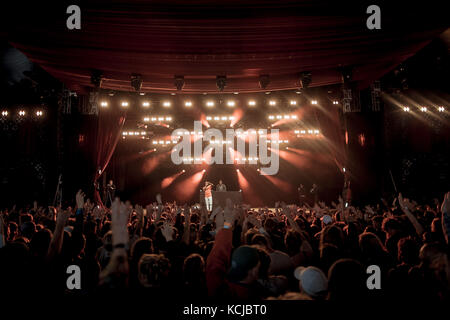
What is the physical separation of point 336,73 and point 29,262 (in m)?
6.03

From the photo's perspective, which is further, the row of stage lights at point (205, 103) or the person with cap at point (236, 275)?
→ the row of stage lights at point (205, 103)

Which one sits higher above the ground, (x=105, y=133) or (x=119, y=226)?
(x=105, y=133)

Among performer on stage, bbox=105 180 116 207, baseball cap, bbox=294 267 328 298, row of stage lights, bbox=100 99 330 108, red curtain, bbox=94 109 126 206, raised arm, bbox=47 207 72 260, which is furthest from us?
performer on stage, bbox=105 180 116 207

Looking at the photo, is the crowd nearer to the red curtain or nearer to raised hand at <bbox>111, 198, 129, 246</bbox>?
raised hand at <bbox>111, 198, 129, 246</bbox>

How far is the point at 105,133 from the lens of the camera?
30.5 ft

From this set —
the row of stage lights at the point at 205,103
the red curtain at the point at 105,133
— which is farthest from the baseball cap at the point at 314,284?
the red curtain at the point at 105,133

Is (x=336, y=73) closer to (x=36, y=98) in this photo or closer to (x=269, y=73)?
(x=269, y=73)

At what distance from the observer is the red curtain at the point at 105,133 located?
30.2ft

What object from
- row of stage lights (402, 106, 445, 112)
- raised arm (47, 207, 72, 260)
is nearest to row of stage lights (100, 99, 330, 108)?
row of stage lights (402, 106, 445, 112)

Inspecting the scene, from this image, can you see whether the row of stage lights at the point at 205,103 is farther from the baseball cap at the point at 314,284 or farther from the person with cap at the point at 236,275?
the baseball cap at the point at 314,284

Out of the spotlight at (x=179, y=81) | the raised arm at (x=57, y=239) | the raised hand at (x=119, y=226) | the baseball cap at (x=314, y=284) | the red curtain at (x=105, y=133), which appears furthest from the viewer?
the red curtain at (x=105, y=133)

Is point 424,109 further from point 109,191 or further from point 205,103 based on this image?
point 109,191

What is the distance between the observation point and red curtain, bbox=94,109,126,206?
9.20m

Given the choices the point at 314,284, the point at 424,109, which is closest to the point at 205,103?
the point at 424,109
